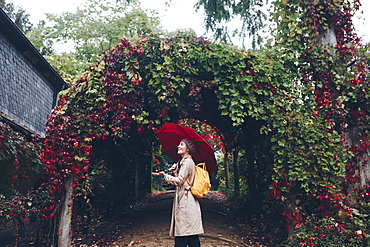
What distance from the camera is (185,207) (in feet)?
11.9

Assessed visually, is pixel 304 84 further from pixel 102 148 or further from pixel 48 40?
pixel 48 40

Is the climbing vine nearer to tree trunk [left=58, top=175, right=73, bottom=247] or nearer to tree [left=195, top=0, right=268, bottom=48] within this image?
tree trunk [left=58, top=175, right=73, bottom=247]

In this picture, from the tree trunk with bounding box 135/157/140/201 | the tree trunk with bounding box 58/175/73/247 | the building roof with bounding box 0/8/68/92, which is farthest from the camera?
the tree trunk with bounding box 135/157/140/201

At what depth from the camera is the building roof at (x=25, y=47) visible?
8328 mm

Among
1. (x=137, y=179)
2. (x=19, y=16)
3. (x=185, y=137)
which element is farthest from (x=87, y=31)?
(x=185, y=137)

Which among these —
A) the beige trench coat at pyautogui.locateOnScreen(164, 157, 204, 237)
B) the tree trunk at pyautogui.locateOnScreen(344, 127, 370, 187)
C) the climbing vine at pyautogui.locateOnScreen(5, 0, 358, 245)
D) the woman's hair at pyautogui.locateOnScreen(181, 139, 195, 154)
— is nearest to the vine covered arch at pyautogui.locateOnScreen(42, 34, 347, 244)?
the climbing vine at pyautogui.locateOnScreen(5, 0, 358, 245)

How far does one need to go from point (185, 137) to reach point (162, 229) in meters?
3.55

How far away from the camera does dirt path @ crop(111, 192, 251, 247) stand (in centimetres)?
604

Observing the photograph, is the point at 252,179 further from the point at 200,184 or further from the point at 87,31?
the point at 87,31

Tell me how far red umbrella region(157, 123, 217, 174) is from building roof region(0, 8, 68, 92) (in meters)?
6.02

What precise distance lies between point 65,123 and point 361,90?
521cm

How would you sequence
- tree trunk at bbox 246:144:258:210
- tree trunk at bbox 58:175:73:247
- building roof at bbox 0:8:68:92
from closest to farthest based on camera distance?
1. tree trunk at bbox 58:175:73:247
2. tree trunk at bbox 246:144:258:210
3. building roof at bbox 0:8:68:92

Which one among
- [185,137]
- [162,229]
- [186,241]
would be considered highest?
[185,137]

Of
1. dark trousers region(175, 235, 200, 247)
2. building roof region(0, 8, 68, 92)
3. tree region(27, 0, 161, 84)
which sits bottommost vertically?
dark trousers region(175, 235, 200, 247)
